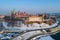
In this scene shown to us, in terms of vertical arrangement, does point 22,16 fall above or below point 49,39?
→ above

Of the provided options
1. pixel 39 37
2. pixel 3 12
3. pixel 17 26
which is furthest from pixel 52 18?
pixel 3 12

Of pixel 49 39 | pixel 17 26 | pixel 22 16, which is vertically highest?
pixel 22 16

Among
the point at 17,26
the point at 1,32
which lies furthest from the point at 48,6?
the point at 1,32

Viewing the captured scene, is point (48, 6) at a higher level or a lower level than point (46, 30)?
higher

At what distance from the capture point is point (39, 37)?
4.42ft

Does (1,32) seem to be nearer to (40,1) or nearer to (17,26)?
(17,26)

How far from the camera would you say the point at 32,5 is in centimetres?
141

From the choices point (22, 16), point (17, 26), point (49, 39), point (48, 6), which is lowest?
point (49, 39)

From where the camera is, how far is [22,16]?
1385 mm

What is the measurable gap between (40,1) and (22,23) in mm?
326

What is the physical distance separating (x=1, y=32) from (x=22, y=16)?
292 mm

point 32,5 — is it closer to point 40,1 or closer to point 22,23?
point 40,1

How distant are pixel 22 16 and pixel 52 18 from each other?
1.12ft

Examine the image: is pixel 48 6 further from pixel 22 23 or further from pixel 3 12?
pixel 3 12
